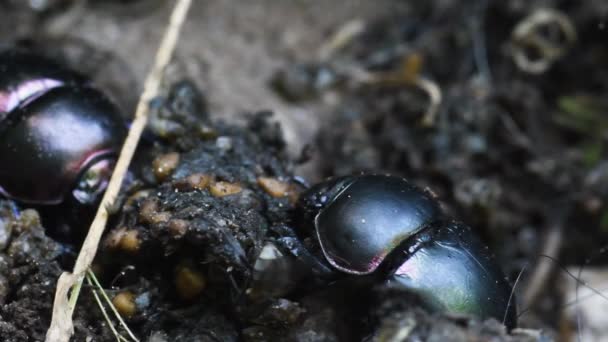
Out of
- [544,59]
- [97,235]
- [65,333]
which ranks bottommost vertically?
[65,333]

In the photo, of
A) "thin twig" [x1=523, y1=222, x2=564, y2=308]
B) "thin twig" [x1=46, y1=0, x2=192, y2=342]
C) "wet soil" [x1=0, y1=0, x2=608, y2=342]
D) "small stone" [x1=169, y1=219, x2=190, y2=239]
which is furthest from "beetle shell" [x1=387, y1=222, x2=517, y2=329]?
"thin twig" [x1=523, y1=222, x2=564, y2=308]

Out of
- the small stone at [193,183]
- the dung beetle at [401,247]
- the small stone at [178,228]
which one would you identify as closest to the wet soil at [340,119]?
the small stone at [193,183]

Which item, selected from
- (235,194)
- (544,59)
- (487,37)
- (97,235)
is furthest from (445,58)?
(97,235)

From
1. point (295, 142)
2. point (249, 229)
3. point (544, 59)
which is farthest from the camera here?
point (544, 59)

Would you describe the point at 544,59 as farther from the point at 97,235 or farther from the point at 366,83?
the point at 97,235

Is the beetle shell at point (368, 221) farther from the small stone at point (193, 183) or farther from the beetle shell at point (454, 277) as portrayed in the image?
the small stone at point (193, 183)

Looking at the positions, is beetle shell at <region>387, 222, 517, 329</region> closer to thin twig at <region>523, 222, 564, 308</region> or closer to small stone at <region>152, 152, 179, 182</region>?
small stone at <region>152, 152, 179, 182</region>
